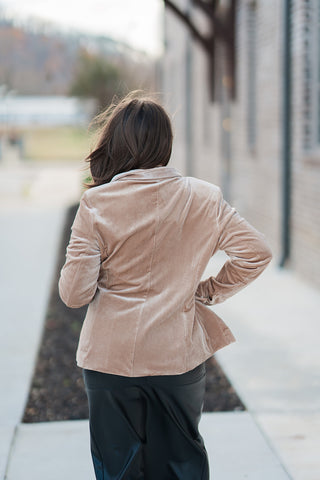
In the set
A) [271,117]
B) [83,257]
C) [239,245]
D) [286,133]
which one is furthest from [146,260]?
[271,117]

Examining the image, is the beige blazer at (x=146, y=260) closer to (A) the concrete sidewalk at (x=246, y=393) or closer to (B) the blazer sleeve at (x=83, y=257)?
(B) the blazer sleeve at (x=83, y=257)

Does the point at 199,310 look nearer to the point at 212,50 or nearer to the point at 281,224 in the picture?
the point at 281,224

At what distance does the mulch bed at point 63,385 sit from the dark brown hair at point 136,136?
88.2 inches

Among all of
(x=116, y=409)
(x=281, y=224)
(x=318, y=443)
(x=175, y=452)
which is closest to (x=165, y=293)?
(x=116, y=409)

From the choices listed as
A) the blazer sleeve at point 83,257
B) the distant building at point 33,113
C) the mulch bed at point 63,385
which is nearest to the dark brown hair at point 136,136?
the blazer sleeve at point 83,257

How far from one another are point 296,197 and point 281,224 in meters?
0.51

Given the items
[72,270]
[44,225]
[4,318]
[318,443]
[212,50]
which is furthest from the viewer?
[44,225]

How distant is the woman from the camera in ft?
7.25

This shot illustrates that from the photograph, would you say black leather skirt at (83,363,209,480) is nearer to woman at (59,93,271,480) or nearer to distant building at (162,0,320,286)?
woman at (59,93,271,480)

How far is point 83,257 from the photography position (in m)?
2.18

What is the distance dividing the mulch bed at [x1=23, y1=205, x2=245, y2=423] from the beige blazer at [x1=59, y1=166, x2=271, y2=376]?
1.94 meters

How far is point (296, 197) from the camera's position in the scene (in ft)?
26.1

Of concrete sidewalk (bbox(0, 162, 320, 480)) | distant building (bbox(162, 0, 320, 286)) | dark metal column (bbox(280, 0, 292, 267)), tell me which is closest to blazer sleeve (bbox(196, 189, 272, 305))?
concrete sidewalk (bbox(0, 162, 320, 480))

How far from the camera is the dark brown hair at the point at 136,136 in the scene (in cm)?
220
